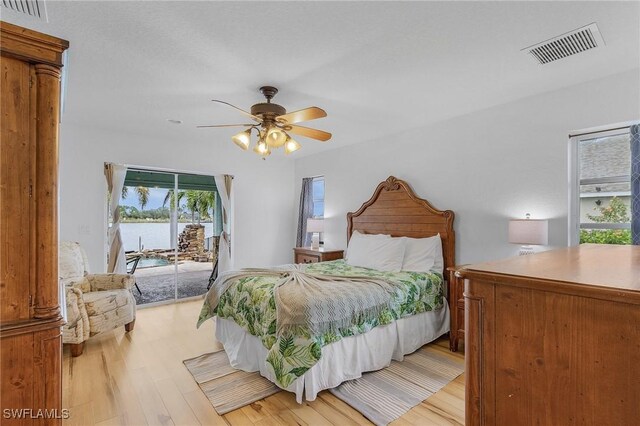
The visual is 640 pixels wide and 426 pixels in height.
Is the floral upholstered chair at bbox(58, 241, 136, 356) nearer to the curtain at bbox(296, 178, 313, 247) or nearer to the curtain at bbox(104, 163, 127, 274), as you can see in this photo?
the curtain at bbox(104, 163, 127, 274)

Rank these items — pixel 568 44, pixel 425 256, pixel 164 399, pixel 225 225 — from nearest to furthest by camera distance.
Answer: pixel 568 44, pixel 164 399, pixel 425 256, pixel 225 225

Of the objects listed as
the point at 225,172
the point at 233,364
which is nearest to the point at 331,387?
the point at 233,364

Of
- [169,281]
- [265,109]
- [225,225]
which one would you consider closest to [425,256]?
[265,109]

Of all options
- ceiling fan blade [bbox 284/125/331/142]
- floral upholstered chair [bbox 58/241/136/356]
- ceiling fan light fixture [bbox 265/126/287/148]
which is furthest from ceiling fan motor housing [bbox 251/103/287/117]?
floral upholstered chair [bbox 58/241/136/356]

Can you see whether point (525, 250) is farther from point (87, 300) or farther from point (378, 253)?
point (87, 300)

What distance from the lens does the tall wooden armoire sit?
117 centimetres

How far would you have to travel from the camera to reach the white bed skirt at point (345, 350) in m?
2.27

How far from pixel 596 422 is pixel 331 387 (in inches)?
71.8

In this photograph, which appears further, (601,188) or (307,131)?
(307,131)

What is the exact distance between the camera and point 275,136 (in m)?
2.70

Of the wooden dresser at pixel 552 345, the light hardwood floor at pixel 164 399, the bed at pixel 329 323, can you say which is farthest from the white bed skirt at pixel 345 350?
the wooden dresser at pixel 552 345

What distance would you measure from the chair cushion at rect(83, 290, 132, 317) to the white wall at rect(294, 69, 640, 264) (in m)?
3.37

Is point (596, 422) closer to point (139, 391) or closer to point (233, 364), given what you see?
point (233, 364)

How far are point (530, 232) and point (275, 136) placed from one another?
2.40 meters
